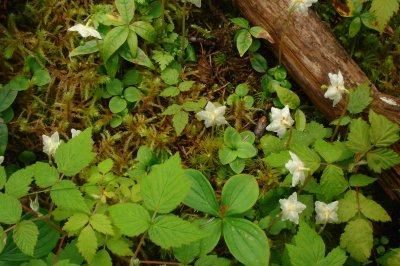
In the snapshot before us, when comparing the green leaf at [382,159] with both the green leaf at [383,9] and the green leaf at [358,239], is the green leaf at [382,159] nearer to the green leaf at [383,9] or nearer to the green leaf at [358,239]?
the green leaf at [358,239]

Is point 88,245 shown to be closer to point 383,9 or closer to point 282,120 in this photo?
point 282,120

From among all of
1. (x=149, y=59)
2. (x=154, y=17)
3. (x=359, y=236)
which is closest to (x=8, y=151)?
(x=149, y=59)

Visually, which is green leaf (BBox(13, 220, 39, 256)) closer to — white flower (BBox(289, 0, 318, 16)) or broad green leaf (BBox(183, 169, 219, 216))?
broad green leaf (BBox(183, 169, 219, 216))

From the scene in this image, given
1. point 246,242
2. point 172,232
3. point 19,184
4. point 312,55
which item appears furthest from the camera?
point 312,55

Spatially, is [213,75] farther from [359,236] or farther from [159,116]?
[359,236]

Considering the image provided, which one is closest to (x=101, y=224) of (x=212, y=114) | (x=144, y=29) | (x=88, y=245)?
(x=88, y=245)
